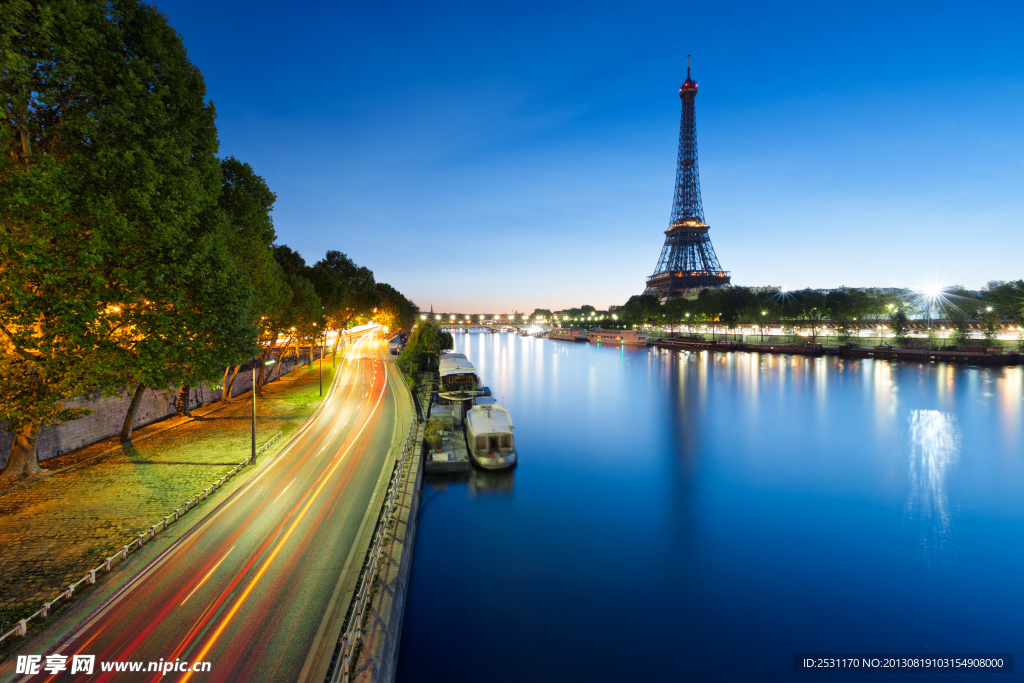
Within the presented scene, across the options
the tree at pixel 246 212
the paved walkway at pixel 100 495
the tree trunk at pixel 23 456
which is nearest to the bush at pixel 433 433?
the paved walkway at pixel 100 495

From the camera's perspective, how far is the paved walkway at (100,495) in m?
15.6

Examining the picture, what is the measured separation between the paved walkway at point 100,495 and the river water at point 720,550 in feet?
39.7

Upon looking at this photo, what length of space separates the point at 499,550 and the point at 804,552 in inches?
674

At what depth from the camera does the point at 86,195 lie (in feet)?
60.4

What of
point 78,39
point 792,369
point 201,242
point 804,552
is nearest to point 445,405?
point 201,242

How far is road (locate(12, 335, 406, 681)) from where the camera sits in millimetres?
12406

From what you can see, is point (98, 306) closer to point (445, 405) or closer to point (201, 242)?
point (201, 242)

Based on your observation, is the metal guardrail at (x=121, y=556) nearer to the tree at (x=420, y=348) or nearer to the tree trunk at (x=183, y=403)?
the tree trunk at (x=183, y=403)

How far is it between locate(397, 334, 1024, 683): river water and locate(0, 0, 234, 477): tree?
18.8 metres

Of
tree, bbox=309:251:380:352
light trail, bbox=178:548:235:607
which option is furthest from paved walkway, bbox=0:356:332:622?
tree, bbox=309:251:380:352

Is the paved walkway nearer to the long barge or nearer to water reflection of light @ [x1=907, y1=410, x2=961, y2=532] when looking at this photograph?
water reflection of light @ [x1=907, y1=410, x2=961, y2=532]

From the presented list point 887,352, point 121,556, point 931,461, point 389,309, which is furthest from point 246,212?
point 887,352

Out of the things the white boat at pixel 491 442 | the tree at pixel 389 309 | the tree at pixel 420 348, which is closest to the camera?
the white boat at pixel 491 442

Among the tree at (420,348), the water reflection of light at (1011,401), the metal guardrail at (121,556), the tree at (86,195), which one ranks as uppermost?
the tree at (86,195)
